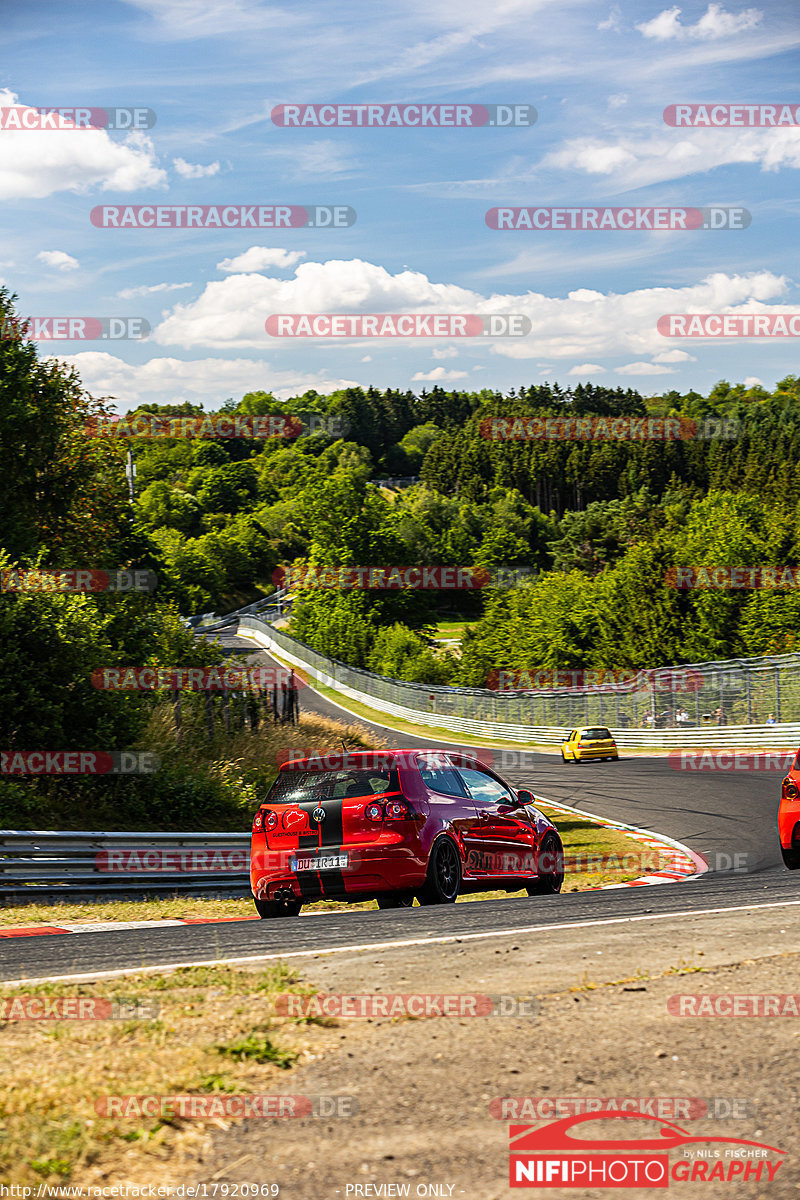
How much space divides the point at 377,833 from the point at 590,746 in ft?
103

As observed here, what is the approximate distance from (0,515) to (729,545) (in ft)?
214

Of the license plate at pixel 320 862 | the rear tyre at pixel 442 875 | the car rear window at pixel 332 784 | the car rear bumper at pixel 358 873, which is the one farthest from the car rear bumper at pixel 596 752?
the license plate at pixel 320 862

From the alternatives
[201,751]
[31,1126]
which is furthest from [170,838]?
[31,1126]

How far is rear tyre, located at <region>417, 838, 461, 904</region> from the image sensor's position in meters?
9.92

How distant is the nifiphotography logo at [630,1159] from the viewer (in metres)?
3.44

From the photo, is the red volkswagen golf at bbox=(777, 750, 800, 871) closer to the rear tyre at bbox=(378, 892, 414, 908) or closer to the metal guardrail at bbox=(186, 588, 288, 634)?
the rear tyre at bbox=(378, 892, 414, 908)

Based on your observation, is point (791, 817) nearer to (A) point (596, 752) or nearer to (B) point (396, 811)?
(B) point (396, 811)

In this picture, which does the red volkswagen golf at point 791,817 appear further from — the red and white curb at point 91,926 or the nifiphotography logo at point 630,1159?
the nifiphotography logo at point 630,1159

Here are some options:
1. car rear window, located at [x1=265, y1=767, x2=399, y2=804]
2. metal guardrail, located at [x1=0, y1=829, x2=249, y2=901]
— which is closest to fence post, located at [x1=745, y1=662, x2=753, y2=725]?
metal guardrail, located at [x1=0, y1=829, x2=249, y2=901]

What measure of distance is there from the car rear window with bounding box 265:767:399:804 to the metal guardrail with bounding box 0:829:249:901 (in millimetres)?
3791

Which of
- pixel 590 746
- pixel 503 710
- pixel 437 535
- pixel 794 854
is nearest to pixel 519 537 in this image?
pixel 437 535

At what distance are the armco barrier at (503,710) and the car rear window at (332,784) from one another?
85.2 ft

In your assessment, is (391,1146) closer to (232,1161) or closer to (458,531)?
(232,1161)

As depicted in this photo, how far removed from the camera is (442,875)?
1007 cm
